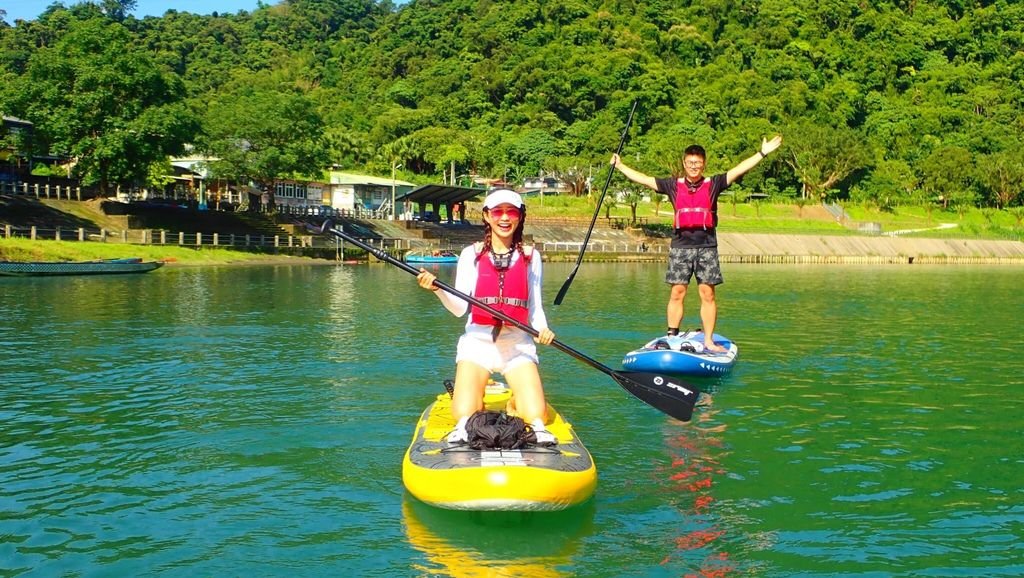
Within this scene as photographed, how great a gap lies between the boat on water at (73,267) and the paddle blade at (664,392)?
3697cm

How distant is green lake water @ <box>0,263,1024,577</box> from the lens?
708 cm

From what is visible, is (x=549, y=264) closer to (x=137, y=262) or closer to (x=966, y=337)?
(x=137, y=262)

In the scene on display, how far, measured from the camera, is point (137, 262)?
4381cm

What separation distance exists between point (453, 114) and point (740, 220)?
221 ft

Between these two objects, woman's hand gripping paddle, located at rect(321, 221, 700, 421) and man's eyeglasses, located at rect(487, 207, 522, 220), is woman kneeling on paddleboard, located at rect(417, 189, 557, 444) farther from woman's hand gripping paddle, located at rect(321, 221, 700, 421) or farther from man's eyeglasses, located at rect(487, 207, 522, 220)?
woman's hand gripping paddle, located at rect(321, 221, 700, 421)

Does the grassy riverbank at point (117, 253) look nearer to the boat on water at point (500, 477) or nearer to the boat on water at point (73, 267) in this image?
the boat on water at point (73, 267)

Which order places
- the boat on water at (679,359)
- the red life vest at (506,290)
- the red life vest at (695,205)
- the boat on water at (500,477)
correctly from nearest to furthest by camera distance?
1. the boat on water at (500,477)
2. the red life vest at (506,290)
3. the red life vest at (695,205)
4. the boat on water at (679,359)

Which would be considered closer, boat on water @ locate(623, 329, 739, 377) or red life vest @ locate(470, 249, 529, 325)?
red life vest @ locate(470, 249, 529, 325)

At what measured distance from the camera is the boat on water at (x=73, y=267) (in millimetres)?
39781

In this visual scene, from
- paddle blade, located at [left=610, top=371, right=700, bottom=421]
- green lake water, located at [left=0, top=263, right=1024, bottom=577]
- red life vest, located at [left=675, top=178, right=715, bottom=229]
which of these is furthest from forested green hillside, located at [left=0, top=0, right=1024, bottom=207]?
paddle blade, located at [left=610, top=371, right=700, bottom=421]

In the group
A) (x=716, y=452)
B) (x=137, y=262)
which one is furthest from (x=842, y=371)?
(x=137, y=262)

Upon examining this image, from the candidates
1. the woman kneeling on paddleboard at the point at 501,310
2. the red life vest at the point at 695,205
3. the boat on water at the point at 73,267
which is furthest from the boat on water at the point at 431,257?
the woman kneeling on paddleboard at the point at 501,310

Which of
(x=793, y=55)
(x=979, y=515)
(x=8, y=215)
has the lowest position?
→ (x=979, y=515)

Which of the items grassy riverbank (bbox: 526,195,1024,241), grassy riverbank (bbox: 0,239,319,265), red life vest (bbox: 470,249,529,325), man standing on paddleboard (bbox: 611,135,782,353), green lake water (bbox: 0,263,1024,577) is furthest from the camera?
grassy riverbank (bbox: 526,195,1024,241)
